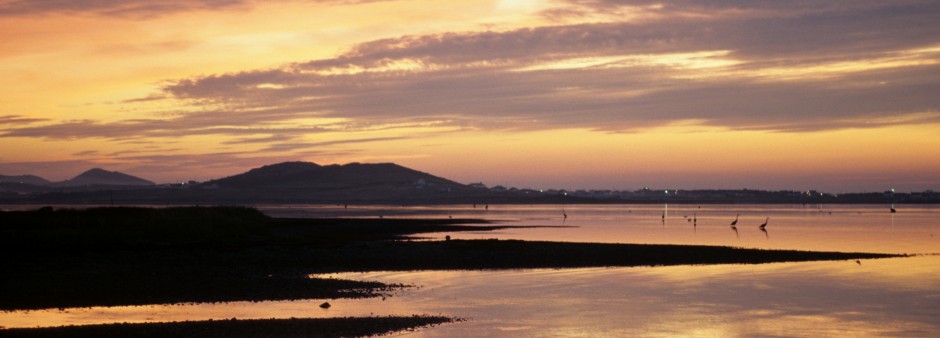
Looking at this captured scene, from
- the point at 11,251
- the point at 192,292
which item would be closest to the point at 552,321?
the point at 192,292

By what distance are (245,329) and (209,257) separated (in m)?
21.2

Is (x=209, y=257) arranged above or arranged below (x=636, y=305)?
above

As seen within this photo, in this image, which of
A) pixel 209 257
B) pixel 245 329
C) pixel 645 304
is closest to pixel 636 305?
pixel 645 304

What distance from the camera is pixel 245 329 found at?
72.7 ft

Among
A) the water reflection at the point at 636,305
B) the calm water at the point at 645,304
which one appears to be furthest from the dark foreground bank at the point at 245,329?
the water reflection at the point at 636,305

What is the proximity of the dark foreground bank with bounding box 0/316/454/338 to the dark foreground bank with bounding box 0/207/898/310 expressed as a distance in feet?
16.8

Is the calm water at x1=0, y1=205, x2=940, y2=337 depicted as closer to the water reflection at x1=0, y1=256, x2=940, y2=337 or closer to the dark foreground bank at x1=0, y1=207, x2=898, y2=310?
the water reflection at x1=0, y1=256, x2=940, y2=337

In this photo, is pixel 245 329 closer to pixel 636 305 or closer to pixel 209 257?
pixel 636 305

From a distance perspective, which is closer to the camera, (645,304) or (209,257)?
(645,304)

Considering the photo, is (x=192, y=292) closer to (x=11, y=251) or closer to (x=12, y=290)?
(x=12, y=290)

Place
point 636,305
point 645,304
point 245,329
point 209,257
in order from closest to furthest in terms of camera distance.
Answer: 1. point 245,329
2. point 636,305
3. point 645,304
4. point 209,257

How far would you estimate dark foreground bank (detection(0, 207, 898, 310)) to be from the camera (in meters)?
29.8

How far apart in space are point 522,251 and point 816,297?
19370 mm

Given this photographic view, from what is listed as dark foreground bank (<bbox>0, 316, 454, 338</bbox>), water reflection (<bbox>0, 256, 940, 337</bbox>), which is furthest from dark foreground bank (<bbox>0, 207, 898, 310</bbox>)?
dark foreground bank (<bbox>0, 316, 454, 338</bbox>)
